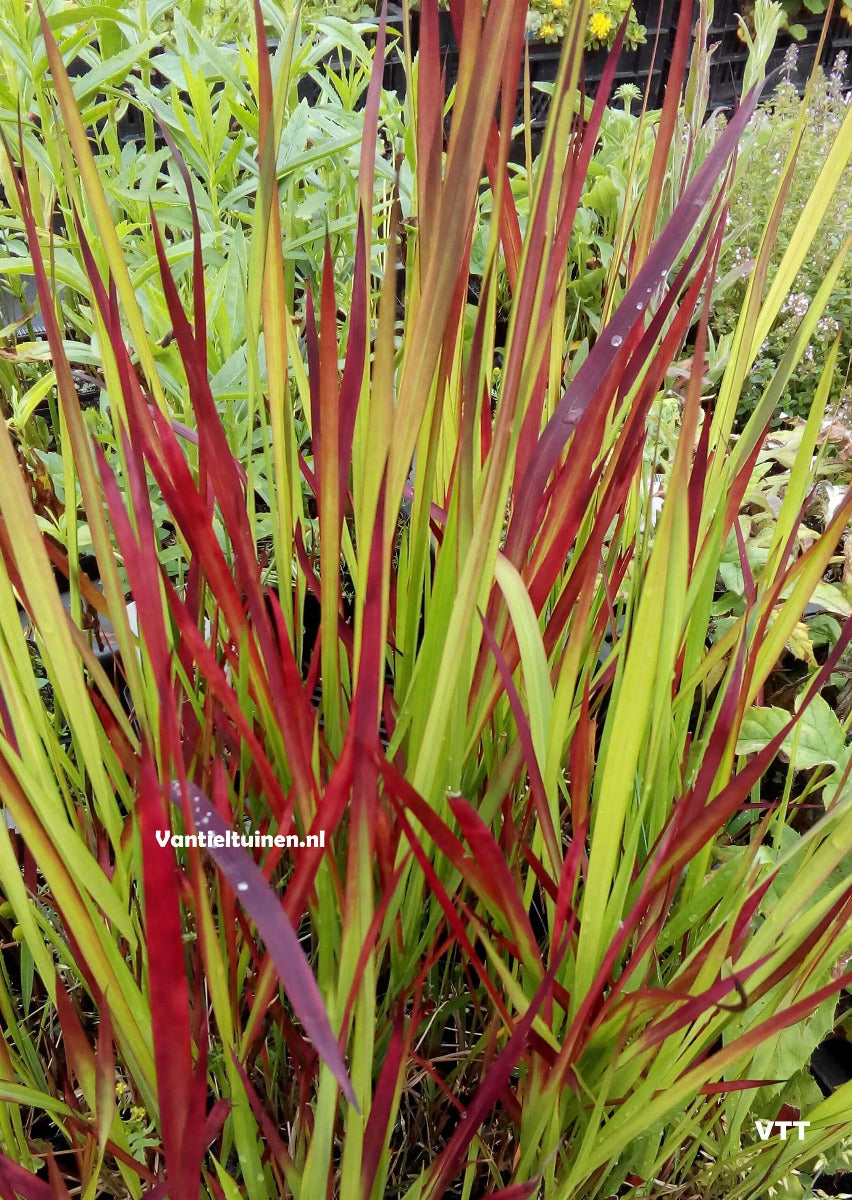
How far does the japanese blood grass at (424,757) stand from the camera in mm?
306

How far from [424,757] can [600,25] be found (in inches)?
110

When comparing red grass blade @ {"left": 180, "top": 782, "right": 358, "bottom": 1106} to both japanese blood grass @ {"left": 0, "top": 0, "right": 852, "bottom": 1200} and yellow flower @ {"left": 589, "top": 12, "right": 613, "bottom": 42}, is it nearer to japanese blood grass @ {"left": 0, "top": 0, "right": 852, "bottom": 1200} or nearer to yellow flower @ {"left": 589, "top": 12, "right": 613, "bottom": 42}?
japanese blood grass @ {"left": 0, "top": 0, "right": 852, "bottom": 1200}

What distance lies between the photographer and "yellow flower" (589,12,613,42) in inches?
98.3

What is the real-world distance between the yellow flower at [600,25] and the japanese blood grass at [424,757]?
246cm

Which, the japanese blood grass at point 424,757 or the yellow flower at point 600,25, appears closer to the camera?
the japanese blood grass at point 424,757

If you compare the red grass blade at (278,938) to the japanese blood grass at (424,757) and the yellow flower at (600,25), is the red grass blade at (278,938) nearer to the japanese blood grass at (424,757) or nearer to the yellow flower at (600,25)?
the japanese blood grass at (424,757)

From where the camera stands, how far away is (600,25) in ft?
8.24

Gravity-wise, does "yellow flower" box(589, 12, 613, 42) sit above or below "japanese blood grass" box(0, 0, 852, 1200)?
above

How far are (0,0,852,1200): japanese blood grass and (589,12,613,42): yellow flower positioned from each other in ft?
8.07

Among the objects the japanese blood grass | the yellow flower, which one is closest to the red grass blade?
the japanese blood grass

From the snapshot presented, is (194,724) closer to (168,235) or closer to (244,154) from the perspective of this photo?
(244,154)

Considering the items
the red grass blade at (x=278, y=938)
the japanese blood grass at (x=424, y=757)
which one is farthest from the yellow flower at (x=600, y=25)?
the red grass blade at (x=278, y=938)

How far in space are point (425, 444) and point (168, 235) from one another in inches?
28.9

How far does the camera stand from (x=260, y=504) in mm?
1066
